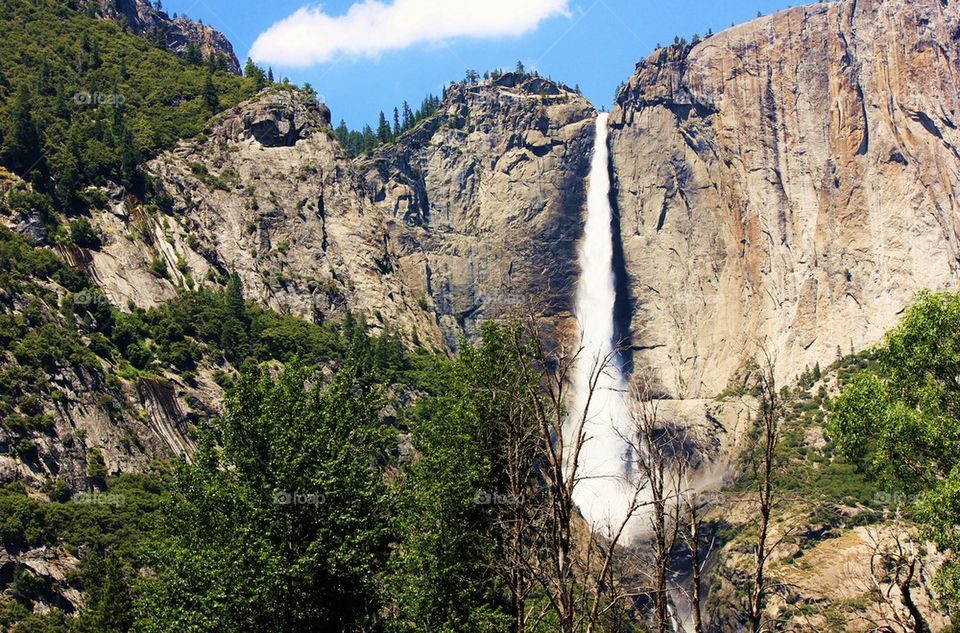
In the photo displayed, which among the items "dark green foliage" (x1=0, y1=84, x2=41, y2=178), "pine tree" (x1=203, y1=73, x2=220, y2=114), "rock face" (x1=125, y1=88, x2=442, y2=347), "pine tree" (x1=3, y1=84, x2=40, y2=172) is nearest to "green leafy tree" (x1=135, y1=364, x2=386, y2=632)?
"rock face" (x1=125, y1=88, x2=442, y2=347)

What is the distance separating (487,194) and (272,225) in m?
46.9

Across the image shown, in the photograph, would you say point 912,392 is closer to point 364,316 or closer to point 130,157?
point 364,316

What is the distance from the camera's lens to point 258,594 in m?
28.0

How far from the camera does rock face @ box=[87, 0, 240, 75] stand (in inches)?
6009

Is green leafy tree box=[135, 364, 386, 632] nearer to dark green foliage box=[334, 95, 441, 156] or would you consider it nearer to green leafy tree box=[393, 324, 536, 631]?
green leafy tree box=[393, 324, 536, 631]

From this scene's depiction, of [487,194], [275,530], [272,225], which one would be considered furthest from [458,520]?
[487,194]

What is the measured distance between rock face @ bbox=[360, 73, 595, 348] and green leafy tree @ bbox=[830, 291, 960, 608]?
102m

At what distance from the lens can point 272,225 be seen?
11081cm

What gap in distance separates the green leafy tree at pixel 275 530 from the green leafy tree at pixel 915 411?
15861 millimetres

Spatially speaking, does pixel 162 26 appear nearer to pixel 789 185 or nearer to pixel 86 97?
pixel 86 97

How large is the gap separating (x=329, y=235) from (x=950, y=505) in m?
97.7

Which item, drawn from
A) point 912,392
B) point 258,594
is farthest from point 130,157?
point 912,392

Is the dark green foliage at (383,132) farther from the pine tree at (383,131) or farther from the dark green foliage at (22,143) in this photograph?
the dark green foliage at (22,143)

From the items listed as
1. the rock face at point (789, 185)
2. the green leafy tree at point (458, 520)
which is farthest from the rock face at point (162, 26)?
the green leafy tree at point (458, 520)
